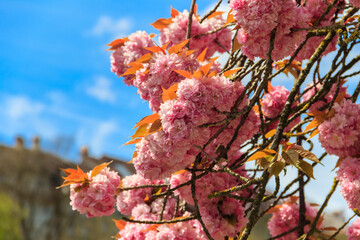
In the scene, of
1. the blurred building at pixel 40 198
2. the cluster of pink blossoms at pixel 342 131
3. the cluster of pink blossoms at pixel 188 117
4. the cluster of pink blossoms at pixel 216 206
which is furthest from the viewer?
the blurred building at pixel 40 198

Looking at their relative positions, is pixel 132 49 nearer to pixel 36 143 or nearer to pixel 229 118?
pixel 229 118

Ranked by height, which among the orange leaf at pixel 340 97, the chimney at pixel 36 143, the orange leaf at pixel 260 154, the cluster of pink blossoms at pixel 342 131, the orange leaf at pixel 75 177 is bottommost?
the orange leaf at pixel 260 154

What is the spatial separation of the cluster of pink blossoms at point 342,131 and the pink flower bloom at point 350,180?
26 millimetres

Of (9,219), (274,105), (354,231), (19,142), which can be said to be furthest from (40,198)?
(354,231)

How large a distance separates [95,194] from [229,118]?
506mm

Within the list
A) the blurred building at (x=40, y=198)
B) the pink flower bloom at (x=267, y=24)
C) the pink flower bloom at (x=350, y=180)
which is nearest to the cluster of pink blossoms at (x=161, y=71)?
the pink flower bloom at (x=267, y=24)

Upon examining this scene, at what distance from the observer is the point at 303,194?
117 centimetres

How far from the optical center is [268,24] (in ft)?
2.42

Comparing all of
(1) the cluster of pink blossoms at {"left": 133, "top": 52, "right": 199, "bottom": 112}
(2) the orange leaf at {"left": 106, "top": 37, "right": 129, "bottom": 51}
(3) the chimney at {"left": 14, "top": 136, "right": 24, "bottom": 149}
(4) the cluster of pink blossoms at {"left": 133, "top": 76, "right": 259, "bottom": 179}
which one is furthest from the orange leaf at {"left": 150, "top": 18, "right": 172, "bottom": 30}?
(3) the chimney at {"left": 14, "top": 136, "right": 24, "bottom": 149}

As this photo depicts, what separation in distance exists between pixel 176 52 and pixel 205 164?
264 mm

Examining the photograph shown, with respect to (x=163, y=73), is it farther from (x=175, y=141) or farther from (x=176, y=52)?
(x=175, y=141)

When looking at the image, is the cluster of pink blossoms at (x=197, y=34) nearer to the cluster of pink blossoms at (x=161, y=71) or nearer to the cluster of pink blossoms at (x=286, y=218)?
the cluster of pink blossoms at (x=161, y=71)

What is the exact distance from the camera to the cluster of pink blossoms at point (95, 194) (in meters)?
1.07

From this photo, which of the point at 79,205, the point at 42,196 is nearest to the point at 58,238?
the point at 42,196
